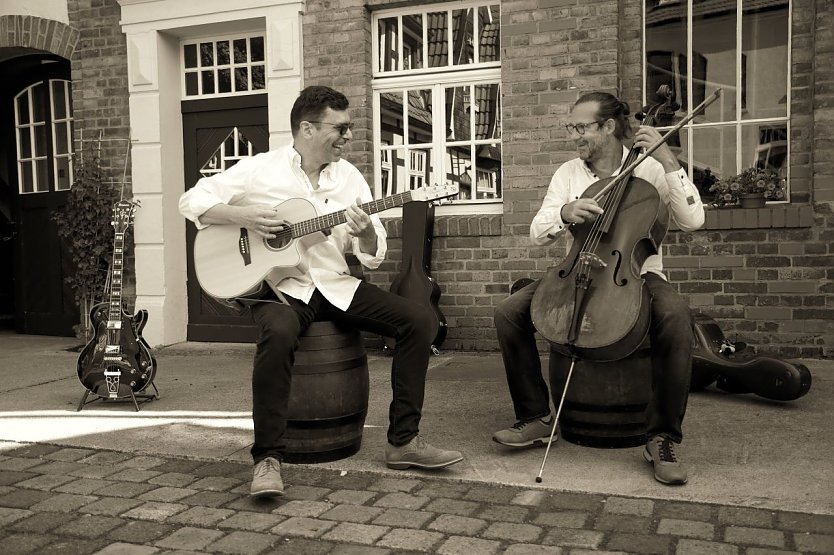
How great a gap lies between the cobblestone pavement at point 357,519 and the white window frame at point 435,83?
141 inches

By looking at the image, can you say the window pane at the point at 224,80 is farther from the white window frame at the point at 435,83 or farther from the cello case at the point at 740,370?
the cello case at the point at 740,370

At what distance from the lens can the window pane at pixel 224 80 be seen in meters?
7.51

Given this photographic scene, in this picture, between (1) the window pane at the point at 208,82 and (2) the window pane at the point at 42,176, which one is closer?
(1) the window pane at the point at 208,82

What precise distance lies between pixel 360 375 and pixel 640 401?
120 centimetres

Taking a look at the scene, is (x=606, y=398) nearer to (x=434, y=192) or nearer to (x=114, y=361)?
(x=434, y=192)

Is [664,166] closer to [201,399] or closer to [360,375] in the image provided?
[360,375]

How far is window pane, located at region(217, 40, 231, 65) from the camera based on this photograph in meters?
7.50

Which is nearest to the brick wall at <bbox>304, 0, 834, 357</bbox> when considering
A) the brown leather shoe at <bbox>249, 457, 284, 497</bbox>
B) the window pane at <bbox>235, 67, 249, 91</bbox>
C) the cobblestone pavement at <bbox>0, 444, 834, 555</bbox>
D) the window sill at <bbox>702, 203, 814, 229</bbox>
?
the window sill at <bbox>702, 203, 814, 229</bbox>

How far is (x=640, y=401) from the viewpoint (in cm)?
364

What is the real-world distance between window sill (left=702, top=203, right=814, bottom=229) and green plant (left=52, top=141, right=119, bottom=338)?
16.3 feet

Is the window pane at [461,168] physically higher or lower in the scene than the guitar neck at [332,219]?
higher

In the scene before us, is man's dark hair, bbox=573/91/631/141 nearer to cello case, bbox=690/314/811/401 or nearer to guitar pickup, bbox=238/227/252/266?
cello case, bbox=690/314/811/401

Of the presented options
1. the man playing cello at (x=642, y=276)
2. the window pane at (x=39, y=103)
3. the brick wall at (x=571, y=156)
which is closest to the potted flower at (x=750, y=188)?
the brick wall at (x=571, y=156)

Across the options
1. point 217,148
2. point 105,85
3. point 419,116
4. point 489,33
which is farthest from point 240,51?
point 489,33
